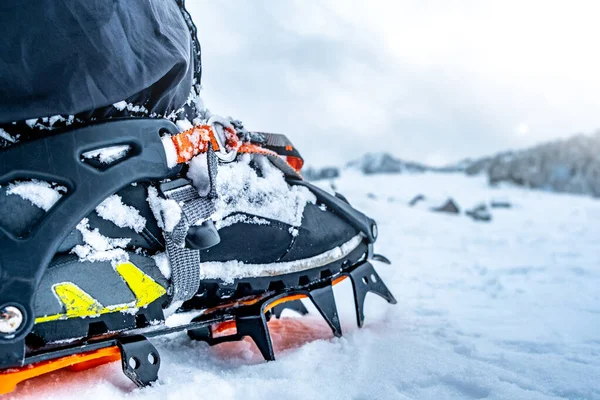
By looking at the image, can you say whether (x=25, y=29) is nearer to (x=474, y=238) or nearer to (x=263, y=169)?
(x=263, y=169)

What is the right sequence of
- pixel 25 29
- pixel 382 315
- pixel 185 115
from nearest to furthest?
pixel 25 29, pixel 185 115, pixel 382 315

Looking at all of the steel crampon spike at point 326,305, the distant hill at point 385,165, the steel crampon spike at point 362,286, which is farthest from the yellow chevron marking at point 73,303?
the distant hill at point 385,165

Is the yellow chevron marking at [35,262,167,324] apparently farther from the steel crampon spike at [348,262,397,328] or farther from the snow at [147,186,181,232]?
the steel crampon spike at [348,262,397,328]

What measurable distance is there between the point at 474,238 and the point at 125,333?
10.4 feet

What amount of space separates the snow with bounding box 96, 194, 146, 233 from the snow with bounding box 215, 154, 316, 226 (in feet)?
0.48

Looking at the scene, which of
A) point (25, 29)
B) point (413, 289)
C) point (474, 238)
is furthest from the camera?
point (474, 238)

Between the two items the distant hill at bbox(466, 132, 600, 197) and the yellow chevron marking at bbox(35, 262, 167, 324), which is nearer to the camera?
the yellow chevron marking at bbox(35, 262, 167, 324)

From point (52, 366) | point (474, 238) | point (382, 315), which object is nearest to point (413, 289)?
point (382, 315)

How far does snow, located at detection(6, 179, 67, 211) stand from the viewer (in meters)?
0.64

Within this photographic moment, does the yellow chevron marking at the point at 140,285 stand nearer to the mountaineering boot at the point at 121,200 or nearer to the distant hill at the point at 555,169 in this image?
the mountaineering boot at the point at 121,200

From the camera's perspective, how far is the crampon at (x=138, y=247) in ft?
2.10

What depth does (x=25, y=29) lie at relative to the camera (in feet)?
1.99

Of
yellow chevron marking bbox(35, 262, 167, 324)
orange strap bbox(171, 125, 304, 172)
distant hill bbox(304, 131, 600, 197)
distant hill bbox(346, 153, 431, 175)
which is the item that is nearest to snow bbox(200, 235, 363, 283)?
yellow chevron marking bbox(35, 262, 167, 324)

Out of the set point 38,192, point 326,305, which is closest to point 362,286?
point 326,305
